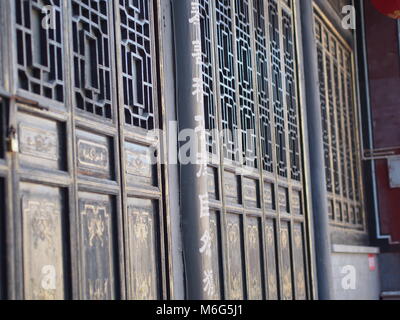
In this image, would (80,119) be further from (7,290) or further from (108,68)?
(7,290)

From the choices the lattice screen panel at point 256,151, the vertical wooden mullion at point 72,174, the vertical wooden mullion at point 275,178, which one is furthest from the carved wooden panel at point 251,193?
the vertical wooden mullion at point 72,174

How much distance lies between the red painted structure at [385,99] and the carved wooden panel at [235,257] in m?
4.42

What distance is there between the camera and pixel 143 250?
412 centimetres

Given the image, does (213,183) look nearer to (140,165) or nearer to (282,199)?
(140,165)

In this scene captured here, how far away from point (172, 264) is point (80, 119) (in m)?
1.11

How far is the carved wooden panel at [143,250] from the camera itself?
13.1ft

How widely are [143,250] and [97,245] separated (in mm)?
500

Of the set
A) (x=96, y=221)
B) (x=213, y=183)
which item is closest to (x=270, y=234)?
(x=213, y=183)

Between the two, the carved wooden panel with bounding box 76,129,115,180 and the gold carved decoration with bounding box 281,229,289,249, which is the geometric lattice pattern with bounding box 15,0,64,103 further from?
the gold carved decoration with bounding box 281,229,289,249

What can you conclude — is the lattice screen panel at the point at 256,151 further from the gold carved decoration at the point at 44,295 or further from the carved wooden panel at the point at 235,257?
the gold carved decoration at the point at 44,295

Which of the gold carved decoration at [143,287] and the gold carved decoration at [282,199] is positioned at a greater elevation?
the gold carved decoration at [282,199]

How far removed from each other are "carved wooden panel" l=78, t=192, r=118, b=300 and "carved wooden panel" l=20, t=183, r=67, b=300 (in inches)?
6.2
